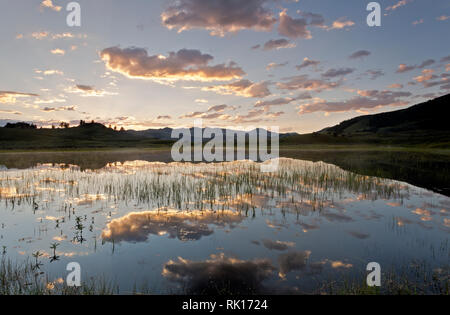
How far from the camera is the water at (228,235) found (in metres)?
6.89

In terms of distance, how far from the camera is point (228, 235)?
9.88m

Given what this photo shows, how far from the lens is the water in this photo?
271 inches

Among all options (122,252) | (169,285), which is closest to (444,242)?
(169,285)

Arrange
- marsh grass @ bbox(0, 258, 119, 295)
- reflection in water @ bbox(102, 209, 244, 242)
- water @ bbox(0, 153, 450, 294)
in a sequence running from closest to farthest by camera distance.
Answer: marsh grass @ bbox(0, 258, 119, 295), water @ bbox(0, 153, 450, 294), reflection in water @ bbox(102, 209, 244, 242)

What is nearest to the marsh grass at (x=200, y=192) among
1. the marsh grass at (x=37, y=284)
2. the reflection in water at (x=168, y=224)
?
the reflection in water at (x=168, y=224)

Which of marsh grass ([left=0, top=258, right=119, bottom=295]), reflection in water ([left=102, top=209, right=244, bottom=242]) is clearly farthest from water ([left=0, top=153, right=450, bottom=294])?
marsh grass ([left=0, top=258, right=119, bottom=295])

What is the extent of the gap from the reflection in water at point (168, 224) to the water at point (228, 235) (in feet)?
0.15

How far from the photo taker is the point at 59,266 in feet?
24.6

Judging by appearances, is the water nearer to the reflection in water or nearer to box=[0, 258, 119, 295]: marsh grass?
the reflection in water

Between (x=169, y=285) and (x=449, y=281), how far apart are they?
287 inches

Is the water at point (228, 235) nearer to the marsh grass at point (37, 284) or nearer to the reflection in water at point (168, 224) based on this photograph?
the reflection in water at point (168, 224)

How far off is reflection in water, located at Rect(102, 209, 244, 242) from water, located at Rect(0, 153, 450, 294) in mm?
45

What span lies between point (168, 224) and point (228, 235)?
3056mm
